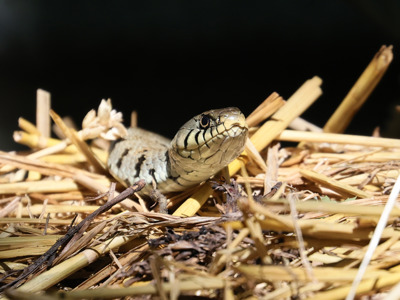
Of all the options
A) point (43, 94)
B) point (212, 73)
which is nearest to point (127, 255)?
point (43, 94)

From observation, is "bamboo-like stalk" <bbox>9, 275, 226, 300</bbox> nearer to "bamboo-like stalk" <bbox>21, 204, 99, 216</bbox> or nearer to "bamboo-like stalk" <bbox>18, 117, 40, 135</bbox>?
"bamboo-like stalk" <bbox>21, 204, 99, 216</bbox>

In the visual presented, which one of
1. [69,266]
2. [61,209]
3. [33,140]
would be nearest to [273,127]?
[61,209]

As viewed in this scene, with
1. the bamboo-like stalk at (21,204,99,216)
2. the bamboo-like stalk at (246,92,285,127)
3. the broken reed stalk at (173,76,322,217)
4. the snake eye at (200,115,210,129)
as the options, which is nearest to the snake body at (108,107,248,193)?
the snake eye at (200,115,210,129)

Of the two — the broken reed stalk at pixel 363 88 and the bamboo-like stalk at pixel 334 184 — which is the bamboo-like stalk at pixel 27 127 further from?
the broken reed stalk at pixel 363 88

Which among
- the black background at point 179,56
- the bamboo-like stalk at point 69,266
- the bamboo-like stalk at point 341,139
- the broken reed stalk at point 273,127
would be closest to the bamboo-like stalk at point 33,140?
the broken reed stalk at point 273,127

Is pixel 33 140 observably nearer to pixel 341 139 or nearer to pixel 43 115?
pixel 43 115

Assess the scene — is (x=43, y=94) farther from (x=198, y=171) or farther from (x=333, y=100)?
(x=333, y=100)
